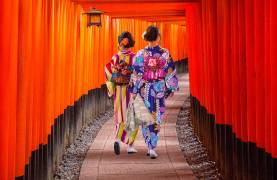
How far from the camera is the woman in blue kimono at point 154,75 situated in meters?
9.52

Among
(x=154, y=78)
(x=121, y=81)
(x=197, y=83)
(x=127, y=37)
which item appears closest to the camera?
(x=154, y=78)

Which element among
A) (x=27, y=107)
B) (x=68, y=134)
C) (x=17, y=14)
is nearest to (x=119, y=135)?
(x=68, y=134)

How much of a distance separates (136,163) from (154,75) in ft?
4.85

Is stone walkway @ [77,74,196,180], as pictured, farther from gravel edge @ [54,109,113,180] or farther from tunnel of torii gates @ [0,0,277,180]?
tunnel of torii gates @ [0,0,277,180]

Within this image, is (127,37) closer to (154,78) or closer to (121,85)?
(121,85)

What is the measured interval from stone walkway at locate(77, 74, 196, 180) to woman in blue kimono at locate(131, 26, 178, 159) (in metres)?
0.72

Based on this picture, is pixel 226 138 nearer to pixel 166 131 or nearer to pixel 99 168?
pixel 99 168

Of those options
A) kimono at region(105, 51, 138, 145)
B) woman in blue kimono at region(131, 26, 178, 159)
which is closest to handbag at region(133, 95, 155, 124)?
woman in blue kimono at region(131, 26, 178, 159)

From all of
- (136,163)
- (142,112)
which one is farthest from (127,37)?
(136,163)

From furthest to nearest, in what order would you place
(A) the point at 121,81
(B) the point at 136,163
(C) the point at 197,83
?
(C) the point at 197,83, (A) the point at 121,81, (B) the point at 136,163

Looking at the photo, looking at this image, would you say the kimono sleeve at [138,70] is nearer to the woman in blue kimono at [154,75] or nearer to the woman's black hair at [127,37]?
the woman in blue kimono at [154,75]

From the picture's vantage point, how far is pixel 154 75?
31.2 ft

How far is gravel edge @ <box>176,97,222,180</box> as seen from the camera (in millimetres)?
8602

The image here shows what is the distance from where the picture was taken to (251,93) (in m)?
5.88
